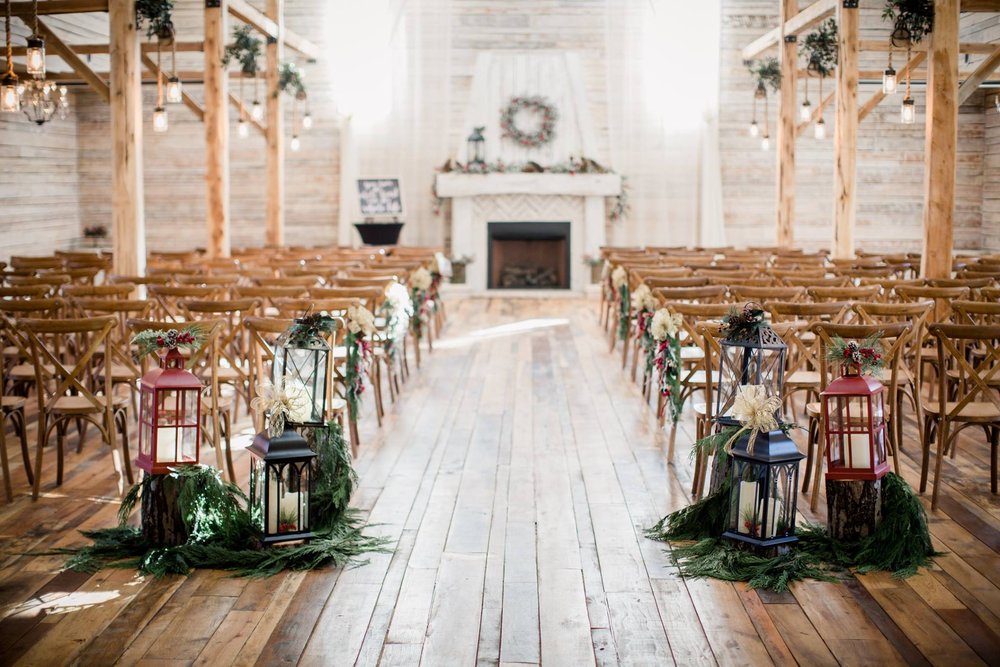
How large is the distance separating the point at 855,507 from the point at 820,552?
24 cm

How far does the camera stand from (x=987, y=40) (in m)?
14.9

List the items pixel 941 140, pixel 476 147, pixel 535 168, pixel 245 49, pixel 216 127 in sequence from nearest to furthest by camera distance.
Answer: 1. pixel 941 140
2. pixel 216 127
3. pixel 245 49
4. pixel 535 168
5. pixel 476 147

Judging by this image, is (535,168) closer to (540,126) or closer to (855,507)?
(540,126)

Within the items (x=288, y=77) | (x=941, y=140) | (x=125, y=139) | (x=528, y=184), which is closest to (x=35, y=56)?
(x=125, y=139)

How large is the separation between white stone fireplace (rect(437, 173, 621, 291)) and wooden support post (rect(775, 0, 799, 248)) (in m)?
3.37

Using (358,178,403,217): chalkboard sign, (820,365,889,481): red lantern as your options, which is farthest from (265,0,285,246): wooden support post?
(820,365,889,481): red lantern

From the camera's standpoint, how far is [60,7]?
10.3 m

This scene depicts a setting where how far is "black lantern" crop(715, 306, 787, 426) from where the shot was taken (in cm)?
471

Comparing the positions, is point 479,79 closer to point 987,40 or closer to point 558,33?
point 558,33

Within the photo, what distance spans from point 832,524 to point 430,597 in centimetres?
175

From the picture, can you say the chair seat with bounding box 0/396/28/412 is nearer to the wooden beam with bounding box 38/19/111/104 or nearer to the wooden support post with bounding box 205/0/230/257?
the wooden beam with bounding box 38/19/111/104

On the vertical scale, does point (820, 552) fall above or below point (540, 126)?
below

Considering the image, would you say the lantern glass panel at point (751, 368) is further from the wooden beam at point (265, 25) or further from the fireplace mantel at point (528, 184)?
the fireplace mantel at point (528, 184)

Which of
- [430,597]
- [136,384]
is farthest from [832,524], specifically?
[136,384]
